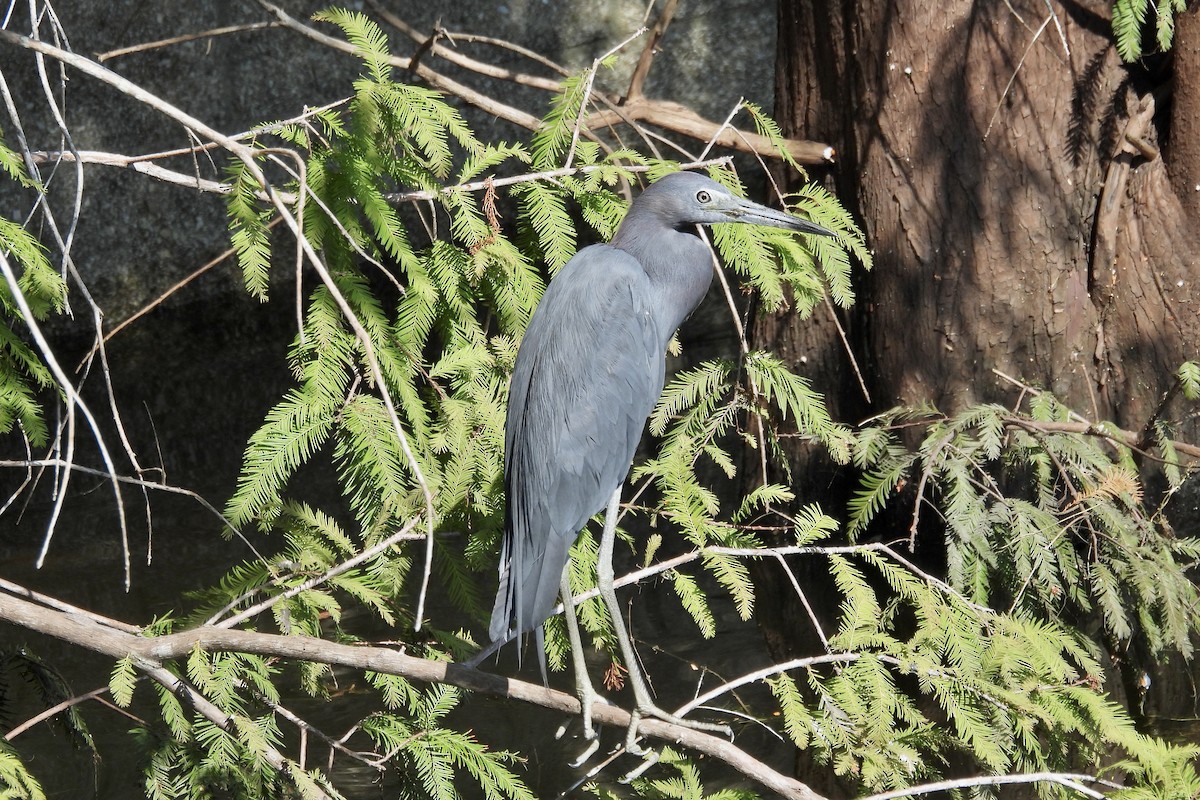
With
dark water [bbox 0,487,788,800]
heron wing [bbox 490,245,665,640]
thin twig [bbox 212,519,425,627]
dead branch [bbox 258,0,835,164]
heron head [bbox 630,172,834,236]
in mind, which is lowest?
dark water [bbox 0,487,788,800]

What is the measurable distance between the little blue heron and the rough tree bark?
2.71 feet

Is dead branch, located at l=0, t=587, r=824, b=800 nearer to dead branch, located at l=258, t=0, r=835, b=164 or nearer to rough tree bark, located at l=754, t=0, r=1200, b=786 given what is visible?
dead branch, located at l=258, t=0, r=835, b=164

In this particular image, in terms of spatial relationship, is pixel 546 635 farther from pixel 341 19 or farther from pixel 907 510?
pixel 341 19

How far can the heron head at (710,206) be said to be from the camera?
2.85 m

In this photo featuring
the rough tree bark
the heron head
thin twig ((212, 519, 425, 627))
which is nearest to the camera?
thin twig ((212, 519, 425, 627))

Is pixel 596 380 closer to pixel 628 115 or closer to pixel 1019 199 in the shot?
pixel 628 115

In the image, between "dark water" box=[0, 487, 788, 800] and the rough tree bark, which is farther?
"dark water" box=[0, 487, 788, 800]

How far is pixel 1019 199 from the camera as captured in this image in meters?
3.48

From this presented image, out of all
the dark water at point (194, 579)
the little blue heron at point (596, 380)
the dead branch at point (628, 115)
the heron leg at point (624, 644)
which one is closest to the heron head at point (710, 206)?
the little blue heron at point (596, 380)

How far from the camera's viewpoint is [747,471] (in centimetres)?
403

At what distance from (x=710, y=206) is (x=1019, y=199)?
1179 millimetres

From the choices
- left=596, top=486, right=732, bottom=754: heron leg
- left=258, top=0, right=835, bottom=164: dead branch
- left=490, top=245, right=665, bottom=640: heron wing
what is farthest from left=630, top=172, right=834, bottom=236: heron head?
left=596, top=486, right=732, bottom=754: heron leg

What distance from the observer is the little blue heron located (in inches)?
107

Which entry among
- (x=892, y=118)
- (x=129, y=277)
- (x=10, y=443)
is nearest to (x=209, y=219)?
(x=129, y=277)
